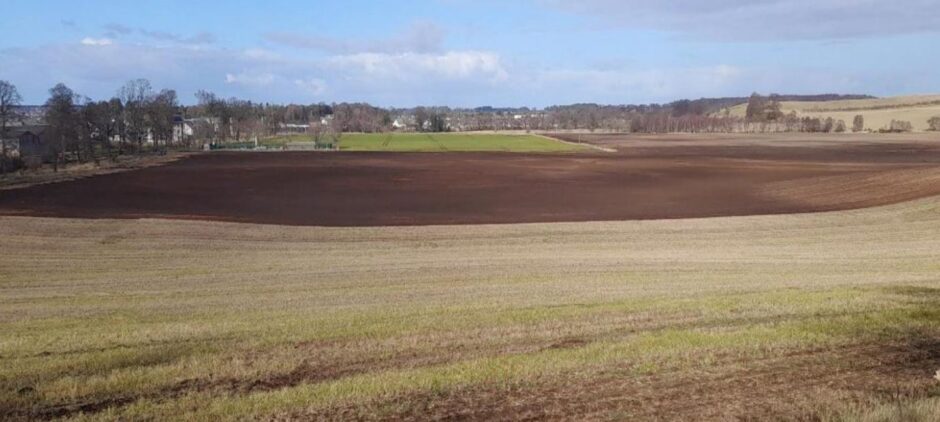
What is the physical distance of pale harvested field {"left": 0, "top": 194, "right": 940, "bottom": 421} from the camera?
7.98 metres

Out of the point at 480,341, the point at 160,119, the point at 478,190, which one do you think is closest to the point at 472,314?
the point at 480,341

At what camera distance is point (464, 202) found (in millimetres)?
56344

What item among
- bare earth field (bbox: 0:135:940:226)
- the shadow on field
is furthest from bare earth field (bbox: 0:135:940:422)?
bare earth field (bbox: 0:135:940:226)

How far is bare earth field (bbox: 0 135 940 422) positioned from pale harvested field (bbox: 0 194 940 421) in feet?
0.16

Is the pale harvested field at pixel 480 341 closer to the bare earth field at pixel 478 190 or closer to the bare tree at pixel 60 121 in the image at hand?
the bare earth field at pixel 478 190

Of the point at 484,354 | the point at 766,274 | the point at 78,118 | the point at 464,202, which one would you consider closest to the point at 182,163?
the point at 78,118

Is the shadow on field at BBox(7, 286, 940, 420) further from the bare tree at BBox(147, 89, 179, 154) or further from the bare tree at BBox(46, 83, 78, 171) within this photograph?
the bare tree at BBox(147, 89, 179, 154)

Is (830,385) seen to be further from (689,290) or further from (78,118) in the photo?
(78,118)

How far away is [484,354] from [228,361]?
322 centimetres

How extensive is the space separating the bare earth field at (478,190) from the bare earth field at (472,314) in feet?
2.71

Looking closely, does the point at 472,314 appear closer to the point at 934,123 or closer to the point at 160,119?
the point at 160,119

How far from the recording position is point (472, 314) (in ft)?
45.9

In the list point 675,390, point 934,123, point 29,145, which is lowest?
point 675,390

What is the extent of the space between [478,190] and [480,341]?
5439 centimetres
